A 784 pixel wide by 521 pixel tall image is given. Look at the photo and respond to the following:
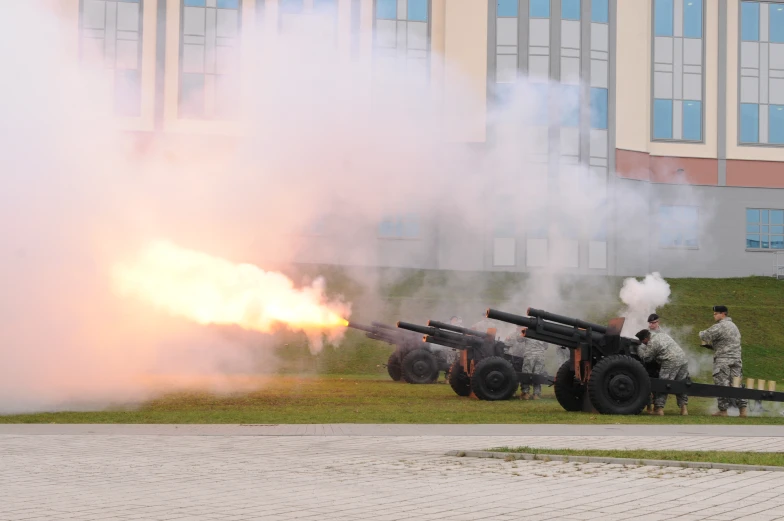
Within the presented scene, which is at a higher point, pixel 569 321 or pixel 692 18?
pixel 692 18

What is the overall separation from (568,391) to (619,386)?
3.89ft

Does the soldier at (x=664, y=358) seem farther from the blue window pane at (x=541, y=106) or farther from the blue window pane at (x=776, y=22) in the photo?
the blue window pane at (x=776, y=22)

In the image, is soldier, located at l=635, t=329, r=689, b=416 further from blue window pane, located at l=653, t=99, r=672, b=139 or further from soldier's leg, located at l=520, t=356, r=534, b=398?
blue window pane, located at l=653, t=99, r=672, b=139

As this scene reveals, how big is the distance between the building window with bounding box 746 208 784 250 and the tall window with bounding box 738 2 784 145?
3.43 m

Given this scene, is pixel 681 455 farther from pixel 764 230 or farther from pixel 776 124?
pixel 776 124

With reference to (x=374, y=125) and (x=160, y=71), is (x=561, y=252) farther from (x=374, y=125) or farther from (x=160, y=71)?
(x=160, y=71)

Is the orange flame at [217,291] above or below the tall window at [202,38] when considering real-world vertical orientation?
below

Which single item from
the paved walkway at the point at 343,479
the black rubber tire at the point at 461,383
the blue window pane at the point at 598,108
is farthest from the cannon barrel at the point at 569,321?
the blue window pane at the point at 598,108

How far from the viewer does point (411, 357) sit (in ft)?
87.4

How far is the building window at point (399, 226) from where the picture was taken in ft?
95.3

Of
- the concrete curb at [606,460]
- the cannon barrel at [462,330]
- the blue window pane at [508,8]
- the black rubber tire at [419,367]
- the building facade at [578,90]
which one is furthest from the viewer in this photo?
the blue window pane at [508,8]

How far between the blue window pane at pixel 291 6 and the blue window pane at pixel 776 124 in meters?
29.0

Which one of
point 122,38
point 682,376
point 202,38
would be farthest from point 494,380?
point 122,38

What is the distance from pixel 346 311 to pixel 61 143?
8.24 m
